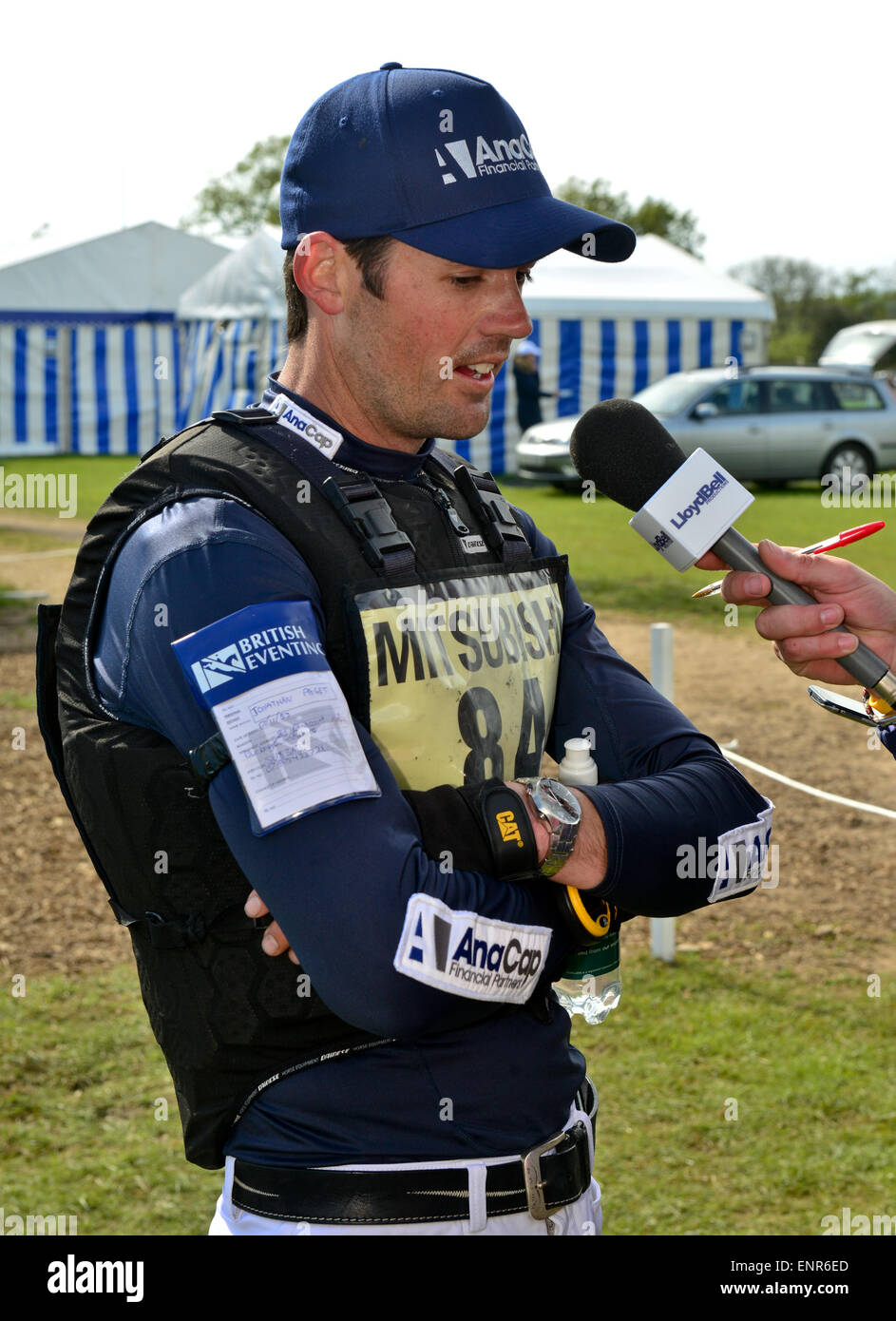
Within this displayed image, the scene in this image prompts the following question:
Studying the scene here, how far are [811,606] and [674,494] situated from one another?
299 millimetres

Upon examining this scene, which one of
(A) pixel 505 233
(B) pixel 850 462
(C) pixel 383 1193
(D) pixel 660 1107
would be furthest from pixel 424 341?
(B) pixel 850 462

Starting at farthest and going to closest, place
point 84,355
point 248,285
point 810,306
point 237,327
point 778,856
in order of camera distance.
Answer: point 810,306
point 84,355
point 237,327
point 248,285
point 778,856

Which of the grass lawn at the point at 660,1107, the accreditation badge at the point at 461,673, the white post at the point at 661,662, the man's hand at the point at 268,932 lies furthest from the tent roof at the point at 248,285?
the man's hand at the point at 268,932

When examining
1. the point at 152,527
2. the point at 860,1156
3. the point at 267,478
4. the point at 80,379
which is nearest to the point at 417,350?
the point at 267,478

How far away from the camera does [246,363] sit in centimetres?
2178

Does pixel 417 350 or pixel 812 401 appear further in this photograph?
pixel 812 401

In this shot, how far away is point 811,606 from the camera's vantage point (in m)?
2.11

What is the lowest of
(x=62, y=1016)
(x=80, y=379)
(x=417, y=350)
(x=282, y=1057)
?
(x=80, y=379)

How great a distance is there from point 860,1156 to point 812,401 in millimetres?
17348

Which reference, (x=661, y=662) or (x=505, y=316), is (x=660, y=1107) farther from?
(x=505, y=316)

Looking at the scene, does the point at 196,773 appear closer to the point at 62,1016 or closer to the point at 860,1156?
the point at 860,1156

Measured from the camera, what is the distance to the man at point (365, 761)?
1766 millimetres

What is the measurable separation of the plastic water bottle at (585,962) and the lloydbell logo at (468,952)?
161 mm

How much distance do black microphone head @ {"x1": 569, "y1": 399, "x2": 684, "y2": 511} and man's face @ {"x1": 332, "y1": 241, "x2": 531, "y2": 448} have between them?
26 centimetres
